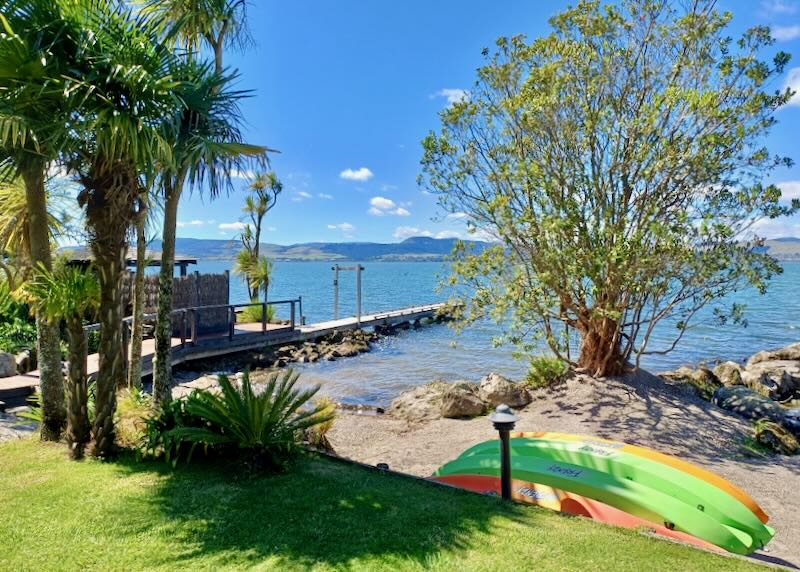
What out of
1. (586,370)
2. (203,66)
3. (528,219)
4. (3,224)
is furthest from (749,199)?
(3,224)

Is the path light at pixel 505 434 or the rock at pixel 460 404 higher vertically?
the path light at pixel 505 434

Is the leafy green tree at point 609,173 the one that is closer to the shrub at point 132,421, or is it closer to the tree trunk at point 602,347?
the tree trunk at point 602,347

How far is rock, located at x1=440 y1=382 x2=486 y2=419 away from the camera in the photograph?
33.1 feet

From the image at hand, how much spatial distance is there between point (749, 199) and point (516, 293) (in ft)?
13.0

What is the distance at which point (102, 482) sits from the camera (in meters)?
4.76

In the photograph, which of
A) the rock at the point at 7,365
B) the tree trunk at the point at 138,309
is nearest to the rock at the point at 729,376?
the tree trunk at the point at 138,309

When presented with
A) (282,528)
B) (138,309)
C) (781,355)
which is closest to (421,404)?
(138,309)

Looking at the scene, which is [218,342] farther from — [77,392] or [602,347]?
[602,347]

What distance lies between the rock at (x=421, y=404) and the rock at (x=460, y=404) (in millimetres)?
267

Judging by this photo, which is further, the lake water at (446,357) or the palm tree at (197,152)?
the lake water at (446,357)

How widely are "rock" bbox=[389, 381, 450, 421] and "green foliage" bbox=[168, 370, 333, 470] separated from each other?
5.16 meters

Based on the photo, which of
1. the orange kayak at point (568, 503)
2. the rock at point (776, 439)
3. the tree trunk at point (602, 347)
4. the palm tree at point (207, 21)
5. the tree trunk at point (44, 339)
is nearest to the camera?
the orange kayak at point (568, 503)

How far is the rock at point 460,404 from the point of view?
10.1 m

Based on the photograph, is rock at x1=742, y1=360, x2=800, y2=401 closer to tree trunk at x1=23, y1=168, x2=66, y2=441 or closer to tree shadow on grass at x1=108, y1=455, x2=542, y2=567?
tree shadow on grass at x1=108, y1=455, x2=542, y2=567
